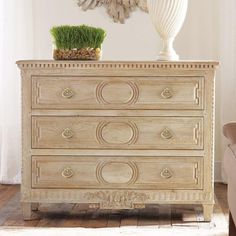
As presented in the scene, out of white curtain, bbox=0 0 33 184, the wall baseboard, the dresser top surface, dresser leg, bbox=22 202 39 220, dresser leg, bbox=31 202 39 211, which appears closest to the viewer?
the dresser top surface

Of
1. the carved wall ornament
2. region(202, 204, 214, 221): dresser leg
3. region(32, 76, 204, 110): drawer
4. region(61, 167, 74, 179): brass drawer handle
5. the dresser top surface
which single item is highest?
the carved wall ornament

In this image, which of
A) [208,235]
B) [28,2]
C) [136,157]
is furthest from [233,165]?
[28,2]

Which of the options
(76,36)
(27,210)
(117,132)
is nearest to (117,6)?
(76,36)

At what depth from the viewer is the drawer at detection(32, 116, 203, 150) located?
9.59 ft

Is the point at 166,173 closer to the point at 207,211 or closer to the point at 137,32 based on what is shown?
the point at 207,211

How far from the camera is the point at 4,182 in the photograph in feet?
13.0

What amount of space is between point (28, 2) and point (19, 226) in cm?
173

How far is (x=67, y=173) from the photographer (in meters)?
2.96

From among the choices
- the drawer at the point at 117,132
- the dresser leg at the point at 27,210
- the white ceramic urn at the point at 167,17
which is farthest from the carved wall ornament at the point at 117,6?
the dresser leg at the point at 27,210

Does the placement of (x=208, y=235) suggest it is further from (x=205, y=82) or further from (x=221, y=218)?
(x=205, y=82)

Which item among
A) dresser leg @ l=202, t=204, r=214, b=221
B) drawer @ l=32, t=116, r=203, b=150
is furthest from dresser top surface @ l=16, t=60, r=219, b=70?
dresser leg @ l=202, t=204, r=214, b=221

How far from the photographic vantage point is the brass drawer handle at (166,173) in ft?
9.65

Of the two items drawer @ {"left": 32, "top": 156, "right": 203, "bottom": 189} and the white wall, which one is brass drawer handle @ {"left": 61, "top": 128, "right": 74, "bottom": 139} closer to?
drawer @ {"left": 32, "top": 156, "right": 203, "bottom": 189}

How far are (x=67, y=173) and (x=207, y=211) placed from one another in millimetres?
704
